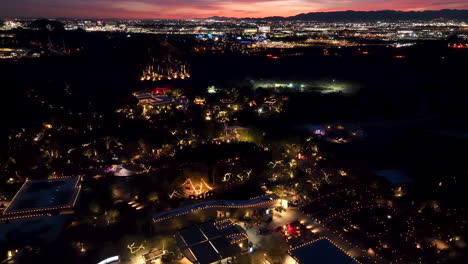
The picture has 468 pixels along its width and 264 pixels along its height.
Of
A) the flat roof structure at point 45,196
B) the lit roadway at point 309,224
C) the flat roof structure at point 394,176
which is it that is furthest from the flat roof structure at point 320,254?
the flat roof structure at point 45,196

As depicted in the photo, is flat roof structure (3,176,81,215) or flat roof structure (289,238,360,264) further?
flat roof structure (3,176,81,215)

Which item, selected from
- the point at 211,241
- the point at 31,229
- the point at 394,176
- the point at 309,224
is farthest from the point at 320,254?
the point at 31,229

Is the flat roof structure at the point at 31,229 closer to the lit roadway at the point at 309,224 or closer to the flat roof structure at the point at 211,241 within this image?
the flat roof structure at the point at 211,241

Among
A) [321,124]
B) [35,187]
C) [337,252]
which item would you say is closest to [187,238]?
[337,252]

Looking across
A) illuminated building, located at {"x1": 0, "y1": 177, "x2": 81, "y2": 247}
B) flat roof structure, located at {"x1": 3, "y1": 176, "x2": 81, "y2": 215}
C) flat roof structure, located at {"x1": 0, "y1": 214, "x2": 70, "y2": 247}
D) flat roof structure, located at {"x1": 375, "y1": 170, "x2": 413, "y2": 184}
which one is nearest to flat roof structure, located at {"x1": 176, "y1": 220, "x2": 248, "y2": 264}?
flat roof structure, located at {"x1": 0, "y1": 214, "x2": 70, "y2": 247}

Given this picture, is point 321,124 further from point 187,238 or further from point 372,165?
point 187,238

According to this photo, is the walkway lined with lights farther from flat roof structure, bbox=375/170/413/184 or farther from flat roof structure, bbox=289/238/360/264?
flat roof structure, bbox=375/170/413/184
